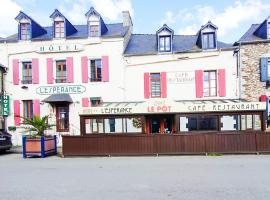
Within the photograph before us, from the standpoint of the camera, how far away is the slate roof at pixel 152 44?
1733 centimetres

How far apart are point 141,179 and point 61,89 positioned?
1181 centimetres

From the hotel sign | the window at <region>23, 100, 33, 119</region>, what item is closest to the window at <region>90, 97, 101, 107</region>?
the window at <region>23, 100, 33, 119</region>

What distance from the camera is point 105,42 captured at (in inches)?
688

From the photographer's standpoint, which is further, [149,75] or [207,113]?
[149,75]

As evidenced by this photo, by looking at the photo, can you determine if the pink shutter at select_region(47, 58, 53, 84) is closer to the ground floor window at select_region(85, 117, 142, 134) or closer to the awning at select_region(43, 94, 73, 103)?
the awning at select_region(43, 94, 73, 103)

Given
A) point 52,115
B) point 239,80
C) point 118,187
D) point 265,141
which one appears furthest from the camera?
point 52,115

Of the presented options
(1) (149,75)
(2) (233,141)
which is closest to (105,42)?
(1) (149,75)

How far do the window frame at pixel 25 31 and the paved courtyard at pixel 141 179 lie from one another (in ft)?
34.8

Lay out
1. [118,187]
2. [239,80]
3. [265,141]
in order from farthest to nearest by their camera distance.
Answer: [239,80]
[265,141]
[118,187]

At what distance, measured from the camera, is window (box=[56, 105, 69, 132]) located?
695 inches

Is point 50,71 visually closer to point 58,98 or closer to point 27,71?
point 27,71

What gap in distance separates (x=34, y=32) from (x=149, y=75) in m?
8.76

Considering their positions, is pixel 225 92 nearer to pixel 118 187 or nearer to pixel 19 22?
pixel 118 187

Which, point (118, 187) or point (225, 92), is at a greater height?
point (225, 92)
